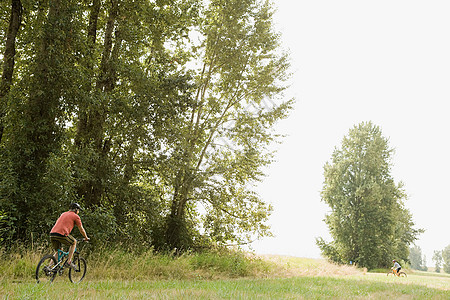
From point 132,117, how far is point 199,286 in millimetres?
7732

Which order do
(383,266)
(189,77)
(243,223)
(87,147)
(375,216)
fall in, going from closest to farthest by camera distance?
1. (87,147)
2. (189,77)
3. (243,223)
4. (375,216)
5. (383,266)

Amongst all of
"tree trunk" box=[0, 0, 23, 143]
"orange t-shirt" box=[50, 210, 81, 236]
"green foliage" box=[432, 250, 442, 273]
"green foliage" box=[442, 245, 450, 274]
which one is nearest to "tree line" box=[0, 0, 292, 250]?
"tree trunk" box=[0, 0, 23, 143]

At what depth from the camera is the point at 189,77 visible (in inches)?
633

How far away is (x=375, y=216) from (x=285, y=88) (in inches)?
793

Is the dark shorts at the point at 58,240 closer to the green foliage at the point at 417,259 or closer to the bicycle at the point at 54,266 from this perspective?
the bicycle at the point at 54,266

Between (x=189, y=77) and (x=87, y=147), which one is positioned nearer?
(x=87, y=147)

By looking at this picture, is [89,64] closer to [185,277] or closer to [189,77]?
[189,77]

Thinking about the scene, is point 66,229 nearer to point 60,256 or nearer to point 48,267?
point 60,256

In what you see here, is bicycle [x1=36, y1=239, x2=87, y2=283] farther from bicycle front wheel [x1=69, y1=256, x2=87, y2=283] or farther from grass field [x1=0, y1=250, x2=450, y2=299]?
grass field [x1=0, y1=250, x2=450, y2=299]

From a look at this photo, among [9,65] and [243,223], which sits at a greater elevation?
[9,65]

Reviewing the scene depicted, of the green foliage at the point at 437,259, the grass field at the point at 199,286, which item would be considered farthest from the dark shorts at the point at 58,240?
the green foliage at the point at 437,259

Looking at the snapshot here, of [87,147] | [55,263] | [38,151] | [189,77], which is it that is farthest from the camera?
[189,77]

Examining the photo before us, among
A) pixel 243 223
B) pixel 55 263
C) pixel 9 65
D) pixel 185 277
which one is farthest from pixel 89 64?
pixel 243 223

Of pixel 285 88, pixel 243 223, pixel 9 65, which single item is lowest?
pixel 243 223
